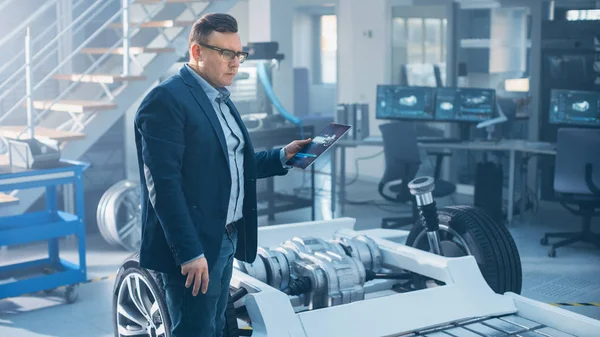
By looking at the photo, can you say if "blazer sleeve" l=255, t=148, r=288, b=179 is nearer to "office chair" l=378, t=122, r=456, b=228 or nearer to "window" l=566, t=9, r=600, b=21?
"office chair" l=378, t=122, r=456, b=228

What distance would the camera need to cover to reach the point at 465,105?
7324mm

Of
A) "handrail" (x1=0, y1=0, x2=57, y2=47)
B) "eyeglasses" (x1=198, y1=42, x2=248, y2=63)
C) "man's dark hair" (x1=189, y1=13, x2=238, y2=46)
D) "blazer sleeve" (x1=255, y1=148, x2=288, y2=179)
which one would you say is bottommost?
Answer: "blazer sleeve" (x1=255, y1=148, x2=288, y2=179)

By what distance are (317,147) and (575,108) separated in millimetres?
4812

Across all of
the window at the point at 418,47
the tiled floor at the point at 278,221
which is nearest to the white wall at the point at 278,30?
the tiled floor at the point at 278,221

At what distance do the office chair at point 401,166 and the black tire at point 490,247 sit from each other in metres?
2.29

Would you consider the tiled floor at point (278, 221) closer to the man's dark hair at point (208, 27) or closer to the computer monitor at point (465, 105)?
the computer monitor at point (465, 105)

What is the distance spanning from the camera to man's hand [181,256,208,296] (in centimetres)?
242

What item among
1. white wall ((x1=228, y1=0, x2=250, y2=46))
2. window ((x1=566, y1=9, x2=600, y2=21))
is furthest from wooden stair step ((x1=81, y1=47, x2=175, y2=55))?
white wall ((x1=228, y1=0, x2=250, y2=46))

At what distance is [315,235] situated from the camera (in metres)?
4.39

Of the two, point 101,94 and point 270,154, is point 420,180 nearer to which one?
point 270,154

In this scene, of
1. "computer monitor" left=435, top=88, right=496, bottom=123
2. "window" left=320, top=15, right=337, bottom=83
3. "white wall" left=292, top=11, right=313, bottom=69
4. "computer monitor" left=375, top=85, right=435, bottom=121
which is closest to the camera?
"computer monitor" left=435, top=88, right=496, bottom=123

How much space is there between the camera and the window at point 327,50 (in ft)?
48.6

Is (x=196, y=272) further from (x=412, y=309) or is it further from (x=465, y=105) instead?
(x=465, y=105)

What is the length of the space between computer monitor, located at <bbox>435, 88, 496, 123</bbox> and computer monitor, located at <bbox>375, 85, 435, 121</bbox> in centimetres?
8
